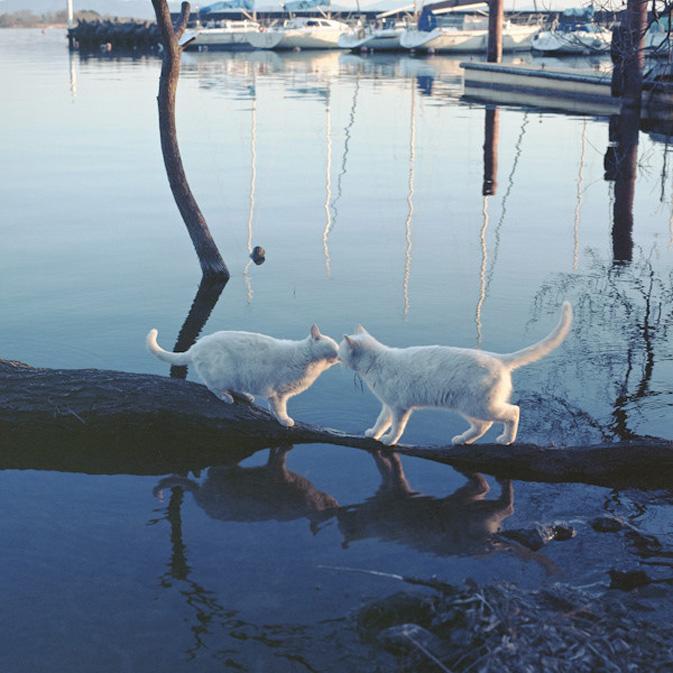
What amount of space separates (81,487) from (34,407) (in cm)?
89

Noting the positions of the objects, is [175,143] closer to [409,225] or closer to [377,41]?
[409,225]

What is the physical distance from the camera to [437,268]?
1482 centimetres

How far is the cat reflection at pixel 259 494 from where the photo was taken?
743 cm

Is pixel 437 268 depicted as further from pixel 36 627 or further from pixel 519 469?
pixel 36 627

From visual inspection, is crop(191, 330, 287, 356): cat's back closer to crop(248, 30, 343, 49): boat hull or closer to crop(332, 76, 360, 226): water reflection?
crop(332, 76, 360, 226): water reflection

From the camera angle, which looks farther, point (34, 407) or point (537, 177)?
point (537, 177)

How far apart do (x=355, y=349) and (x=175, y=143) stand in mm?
6874

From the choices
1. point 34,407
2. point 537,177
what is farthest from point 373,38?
point 34,407

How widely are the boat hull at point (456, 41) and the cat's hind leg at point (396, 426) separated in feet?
275

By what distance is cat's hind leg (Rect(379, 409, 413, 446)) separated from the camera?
782 cm

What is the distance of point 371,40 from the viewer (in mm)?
91875

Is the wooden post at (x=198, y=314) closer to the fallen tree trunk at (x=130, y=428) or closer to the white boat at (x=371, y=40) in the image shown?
the fallen tree trunk at (x=130, y=428)

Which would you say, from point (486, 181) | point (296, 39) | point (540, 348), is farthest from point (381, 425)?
point (296, 39)

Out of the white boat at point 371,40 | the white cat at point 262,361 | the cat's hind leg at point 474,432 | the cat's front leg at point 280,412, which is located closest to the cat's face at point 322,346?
the white cat at point 262,361
